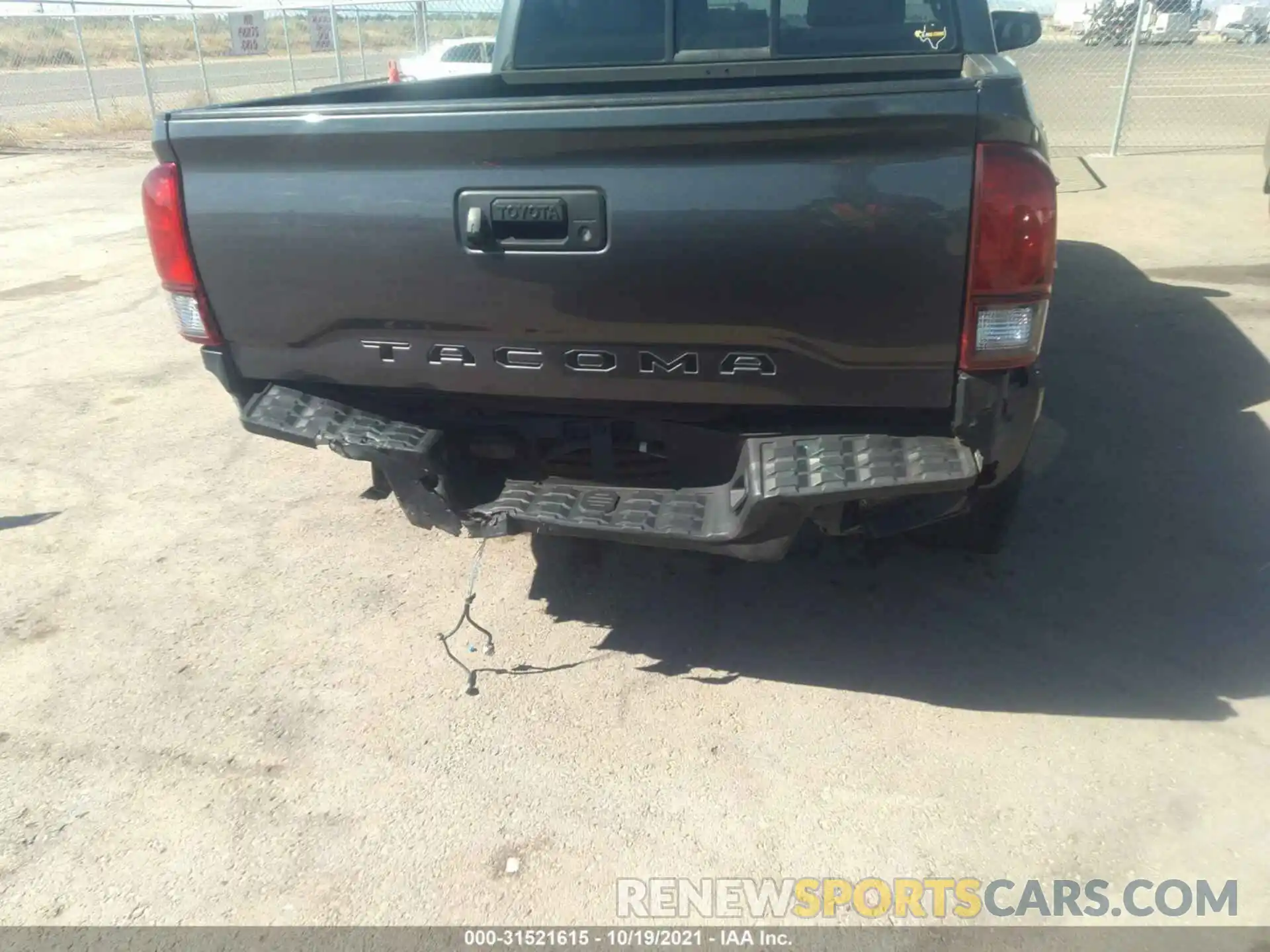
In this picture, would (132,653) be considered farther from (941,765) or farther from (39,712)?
(941,765)

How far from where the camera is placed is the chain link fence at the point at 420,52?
46.3 ft

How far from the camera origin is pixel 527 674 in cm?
319

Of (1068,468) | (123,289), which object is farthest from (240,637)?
(123,289)

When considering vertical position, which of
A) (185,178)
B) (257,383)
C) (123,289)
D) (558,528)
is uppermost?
(185,178)

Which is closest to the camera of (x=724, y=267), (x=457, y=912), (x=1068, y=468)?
(x=457, y=912)

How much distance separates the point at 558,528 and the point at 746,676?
2.70 feet

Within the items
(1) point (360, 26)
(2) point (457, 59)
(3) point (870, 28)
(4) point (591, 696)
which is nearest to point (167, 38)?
(1) point (360, 26)

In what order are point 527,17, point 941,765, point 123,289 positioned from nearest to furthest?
point 941,765 → point 527,17 → point 123,289

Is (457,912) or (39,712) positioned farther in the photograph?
(39,712)

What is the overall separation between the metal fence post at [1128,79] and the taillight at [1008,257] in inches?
433

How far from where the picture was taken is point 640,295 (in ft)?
8.55

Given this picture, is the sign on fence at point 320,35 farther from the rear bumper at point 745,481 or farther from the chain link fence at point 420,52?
the rear bumper at point 745,481

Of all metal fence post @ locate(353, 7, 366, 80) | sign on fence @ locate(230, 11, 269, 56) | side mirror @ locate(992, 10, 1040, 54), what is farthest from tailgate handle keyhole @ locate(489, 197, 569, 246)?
sign on fence @ locate(230, 11, 269, 56)

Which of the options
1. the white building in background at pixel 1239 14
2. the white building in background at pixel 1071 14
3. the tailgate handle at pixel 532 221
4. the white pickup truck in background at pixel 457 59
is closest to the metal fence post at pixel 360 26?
the white pickup truck in background at pixel 457 59
